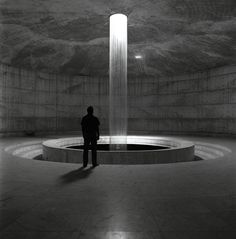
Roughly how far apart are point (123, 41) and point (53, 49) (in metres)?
6.36

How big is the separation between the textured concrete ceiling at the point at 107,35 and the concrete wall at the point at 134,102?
83 cm

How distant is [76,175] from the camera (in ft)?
18.5

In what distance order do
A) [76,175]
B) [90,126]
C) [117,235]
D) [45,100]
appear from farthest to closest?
1. [45,100]
2. [90,126]
3. [76,175]
4. [117,235]

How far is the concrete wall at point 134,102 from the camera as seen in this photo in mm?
16547

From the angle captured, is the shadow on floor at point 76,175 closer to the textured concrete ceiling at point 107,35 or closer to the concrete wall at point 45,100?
the textured concrete ceiling at point 107,35

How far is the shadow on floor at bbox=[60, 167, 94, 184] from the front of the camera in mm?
5188

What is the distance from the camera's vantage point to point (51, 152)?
9.08m

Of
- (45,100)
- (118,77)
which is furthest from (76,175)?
(45,100)

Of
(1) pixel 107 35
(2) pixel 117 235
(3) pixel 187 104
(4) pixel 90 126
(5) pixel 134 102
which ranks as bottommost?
(2) pixel 117 235

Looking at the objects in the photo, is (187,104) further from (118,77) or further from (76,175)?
(76,175)

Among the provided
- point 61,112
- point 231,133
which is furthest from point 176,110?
point 61,112

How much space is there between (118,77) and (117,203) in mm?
8659

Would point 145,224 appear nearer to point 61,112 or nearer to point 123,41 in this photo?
point 123,41

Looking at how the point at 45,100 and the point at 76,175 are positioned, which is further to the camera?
the point at 45,100
